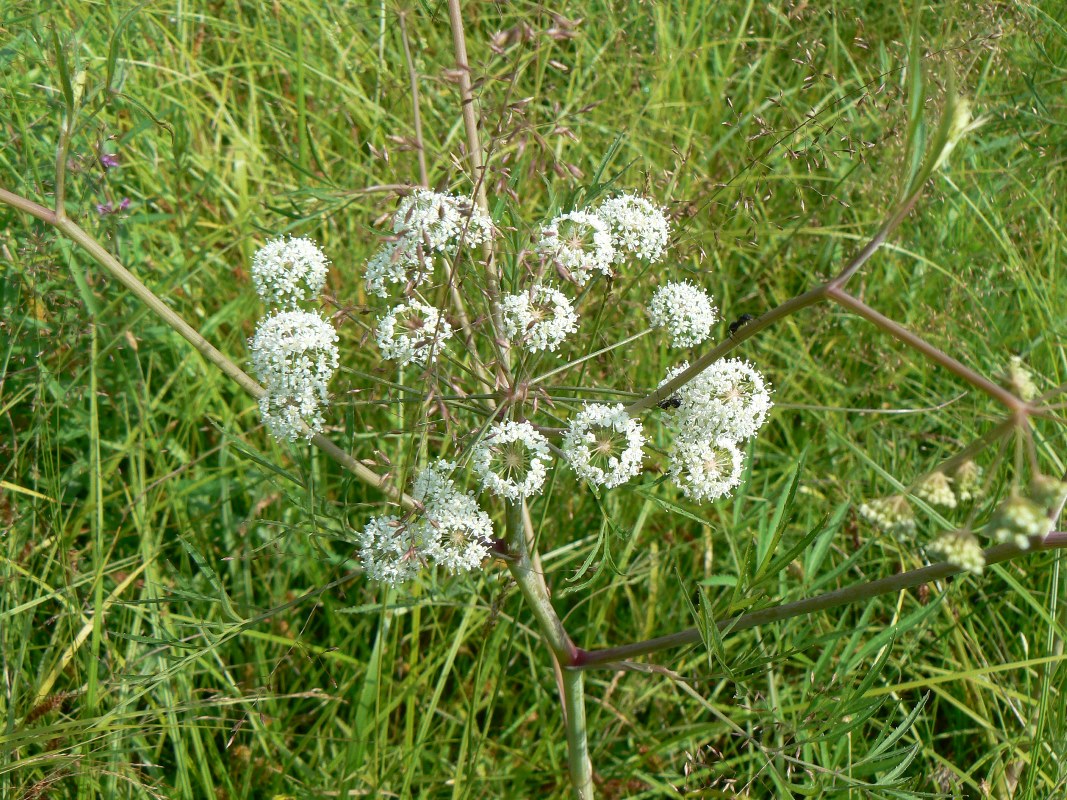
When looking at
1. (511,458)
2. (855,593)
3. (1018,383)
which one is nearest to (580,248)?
(511,458)

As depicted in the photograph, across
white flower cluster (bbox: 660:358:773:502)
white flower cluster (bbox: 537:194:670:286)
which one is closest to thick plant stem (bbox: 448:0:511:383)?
white flower cluster (bbox: 537:194:670:286)

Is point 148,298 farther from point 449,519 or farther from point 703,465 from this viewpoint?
point 703,465

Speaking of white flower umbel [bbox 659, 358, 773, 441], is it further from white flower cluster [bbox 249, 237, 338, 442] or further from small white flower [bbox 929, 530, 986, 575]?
white flower cluster [bbox 249, 237, 338, 442]

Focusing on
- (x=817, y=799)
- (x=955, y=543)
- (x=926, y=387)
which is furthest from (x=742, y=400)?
(x=926, y=387)

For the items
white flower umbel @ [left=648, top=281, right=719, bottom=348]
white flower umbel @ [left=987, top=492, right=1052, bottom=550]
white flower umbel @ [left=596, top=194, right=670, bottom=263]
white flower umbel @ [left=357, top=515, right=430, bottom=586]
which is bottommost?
white flower umbel @ [left=357, top=515, right=430, bottom=586]

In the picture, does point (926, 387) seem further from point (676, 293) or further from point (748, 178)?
point (676, 293)

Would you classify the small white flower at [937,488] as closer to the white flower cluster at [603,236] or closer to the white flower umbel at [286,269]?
the white flower cluster at [603,236]
